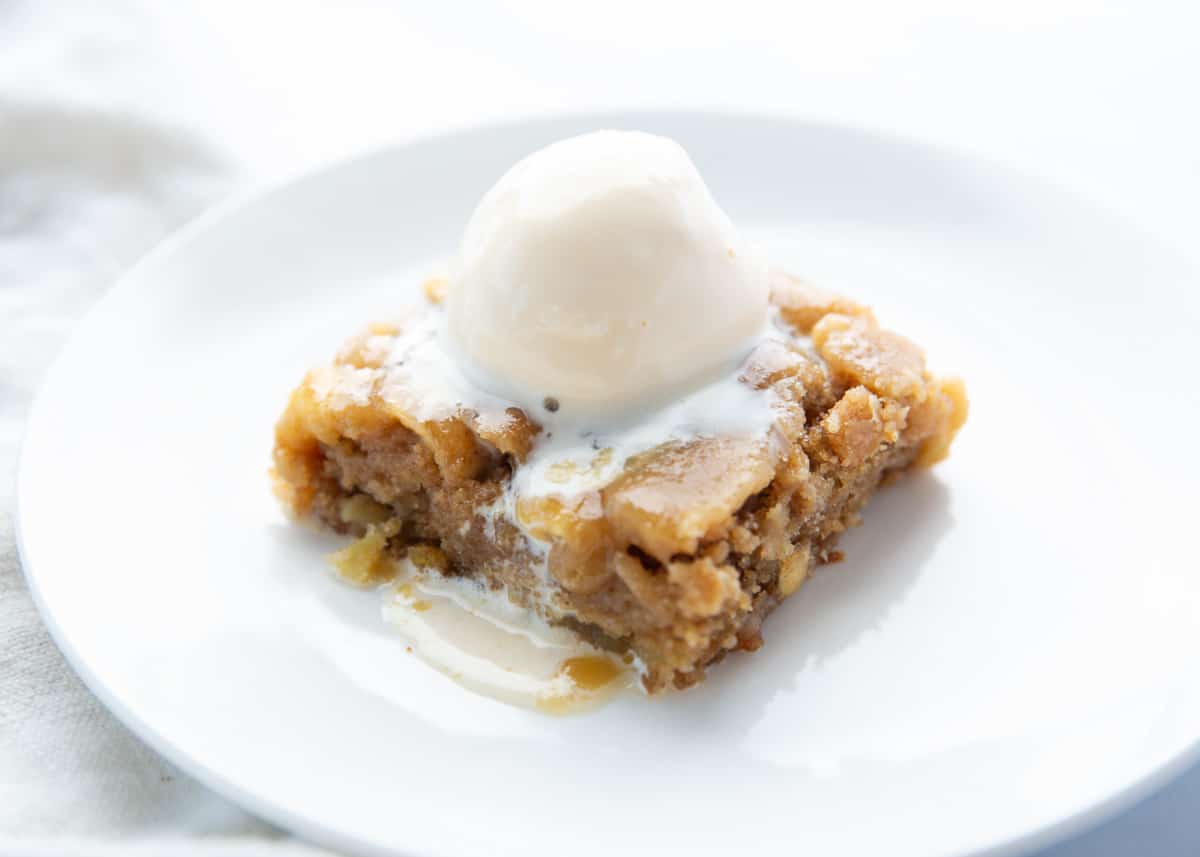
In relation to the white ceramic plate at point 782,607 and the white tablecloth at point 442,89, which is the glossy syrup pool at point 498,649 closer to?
the white ceramic plate at point 782,607

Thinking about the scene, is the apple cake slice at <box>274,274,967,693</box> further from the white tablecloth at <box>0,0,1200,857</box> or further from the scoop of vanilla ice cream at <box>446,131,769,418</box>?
the white tablecloth at <box>0,0,1200,857</box>

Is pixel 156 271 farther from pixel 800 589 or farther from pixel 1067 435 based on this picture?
pixel 1067 435

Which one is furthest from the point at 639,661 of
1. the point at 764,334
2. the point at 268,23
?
the point at 268,23

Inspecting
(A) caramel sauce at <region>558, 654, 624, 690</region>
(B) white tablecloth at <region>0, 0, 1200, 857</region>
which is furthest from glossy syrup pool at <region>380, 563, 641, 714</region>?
(B) white tablecloth at <region>0, 0, 1200, 857</region>

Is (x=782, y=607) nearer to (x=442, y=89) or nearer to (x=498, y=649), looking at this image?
(x=498, y=649)

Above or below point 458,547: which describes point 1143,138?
above

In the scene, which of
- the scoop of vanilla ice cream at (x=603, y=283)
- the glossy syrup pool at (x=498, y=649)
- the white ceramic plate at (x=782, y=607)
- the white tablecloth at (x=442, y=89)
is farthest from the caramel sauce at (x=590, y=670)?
the white tablecloth at (x=442, y=89)
